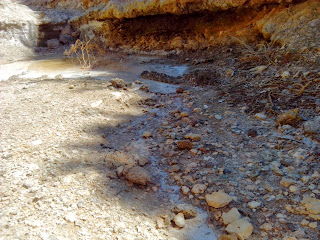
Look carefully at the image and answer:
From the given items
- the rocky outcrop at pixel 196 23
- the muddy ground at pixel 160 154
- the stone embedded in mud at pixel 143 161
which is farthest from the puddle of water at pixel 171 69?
the stone embedded in mud at pixel 143 161

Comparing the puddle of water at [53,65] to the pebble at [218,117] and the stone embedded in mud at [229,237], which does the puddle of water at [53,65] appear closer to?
the pebble at [218,117]

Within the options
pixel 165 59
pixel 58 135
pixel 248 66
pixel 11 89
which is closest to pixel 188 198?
pixel 58 135

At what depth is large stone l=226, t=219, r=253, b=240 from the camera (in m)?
1.42

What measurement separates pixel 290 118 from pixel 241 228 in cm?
153

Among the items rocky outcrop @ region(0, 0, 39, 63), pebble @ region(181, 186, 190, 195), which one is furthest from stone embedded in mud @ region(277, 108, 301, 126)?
rocky outcrop @ region(0, 0, 39, 63)

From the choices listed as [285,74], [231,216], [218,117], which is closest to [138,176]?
[231,216]

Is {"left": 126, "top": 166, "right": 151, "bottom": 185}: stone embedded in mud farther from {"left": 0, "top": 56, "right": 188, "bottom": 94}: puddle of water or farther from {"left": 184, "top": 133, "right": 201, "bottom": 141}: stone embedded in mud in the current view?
{"left": 0, "top": 56, "right": 188, "bottom": 94}: puddle of water

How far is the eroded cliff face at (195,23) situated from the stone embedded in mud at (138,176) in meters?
3.35

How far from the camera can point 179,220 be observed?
1545mm

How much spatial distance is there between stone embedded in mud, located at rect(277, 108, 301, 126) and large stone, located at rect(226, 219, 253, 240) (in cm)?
144

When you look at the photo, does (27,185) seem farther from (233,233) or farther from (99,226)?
(233,233)

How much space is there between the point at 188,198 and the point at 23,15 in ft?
30.5

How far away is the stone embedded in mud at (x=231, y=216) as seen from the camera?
152 centimetres

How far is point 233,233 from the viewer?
144 centimetres
